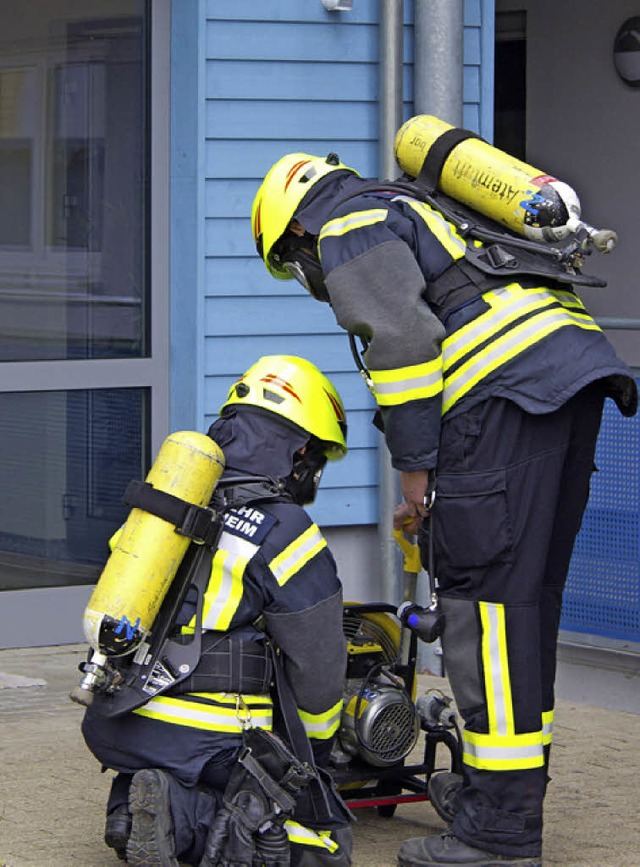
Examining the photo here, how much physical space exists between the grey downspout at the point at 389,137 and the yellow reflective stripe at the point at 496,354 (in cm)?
291

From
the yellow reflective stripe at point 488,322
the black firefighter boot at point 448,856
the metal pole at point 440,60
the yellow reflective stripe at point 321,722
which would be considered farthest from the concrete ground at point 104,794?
the metal pole at point 440,60

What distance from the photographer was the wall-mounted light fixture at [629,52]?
977 centimetres

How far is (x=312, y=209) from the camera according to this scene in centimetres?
470

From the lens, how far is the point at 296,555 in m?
4.42

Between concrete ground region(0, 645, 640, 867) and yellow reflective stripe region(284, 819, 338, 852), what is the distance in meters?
0.31

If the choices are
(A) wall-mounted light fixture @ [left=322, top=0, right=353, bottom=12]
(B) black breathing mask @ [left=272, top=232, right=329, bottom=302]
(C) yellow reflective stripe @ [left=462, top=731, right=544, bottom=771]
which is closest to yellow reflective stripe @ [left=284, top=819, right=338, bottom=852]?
(C) yellow reflective stripe @ [left=462, top=731, right=544, bottom=771]

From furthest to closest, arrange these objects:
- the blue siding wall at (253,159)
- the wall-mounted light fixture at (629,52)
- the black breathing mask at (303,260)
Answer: the wall-mounted light fixture at (629,52), the blue siding wall at (253,159), the black breathing mask at (303,260)

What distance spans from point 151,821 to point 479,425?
1.31m

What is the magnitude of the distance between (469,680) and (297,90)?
3622mm

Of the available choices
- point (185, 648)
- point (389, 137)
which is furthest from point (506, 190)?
point (389, 137)

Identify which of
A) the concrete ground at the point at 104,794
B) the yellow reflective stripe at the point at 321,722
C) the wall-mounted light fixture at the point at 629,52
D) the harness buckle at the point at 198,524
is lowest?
the concrete ground at the point at 104,794

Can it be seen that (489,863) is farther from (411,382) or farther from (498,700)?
(411,382)

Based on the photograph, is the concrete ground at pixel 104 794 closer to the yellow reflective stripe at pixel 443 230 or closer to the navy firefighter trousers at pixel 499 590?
the navy firefighter trousers at pixel 499 590

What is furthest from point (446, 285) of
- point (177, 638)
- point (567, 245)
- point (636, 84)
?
point (636, 84)
